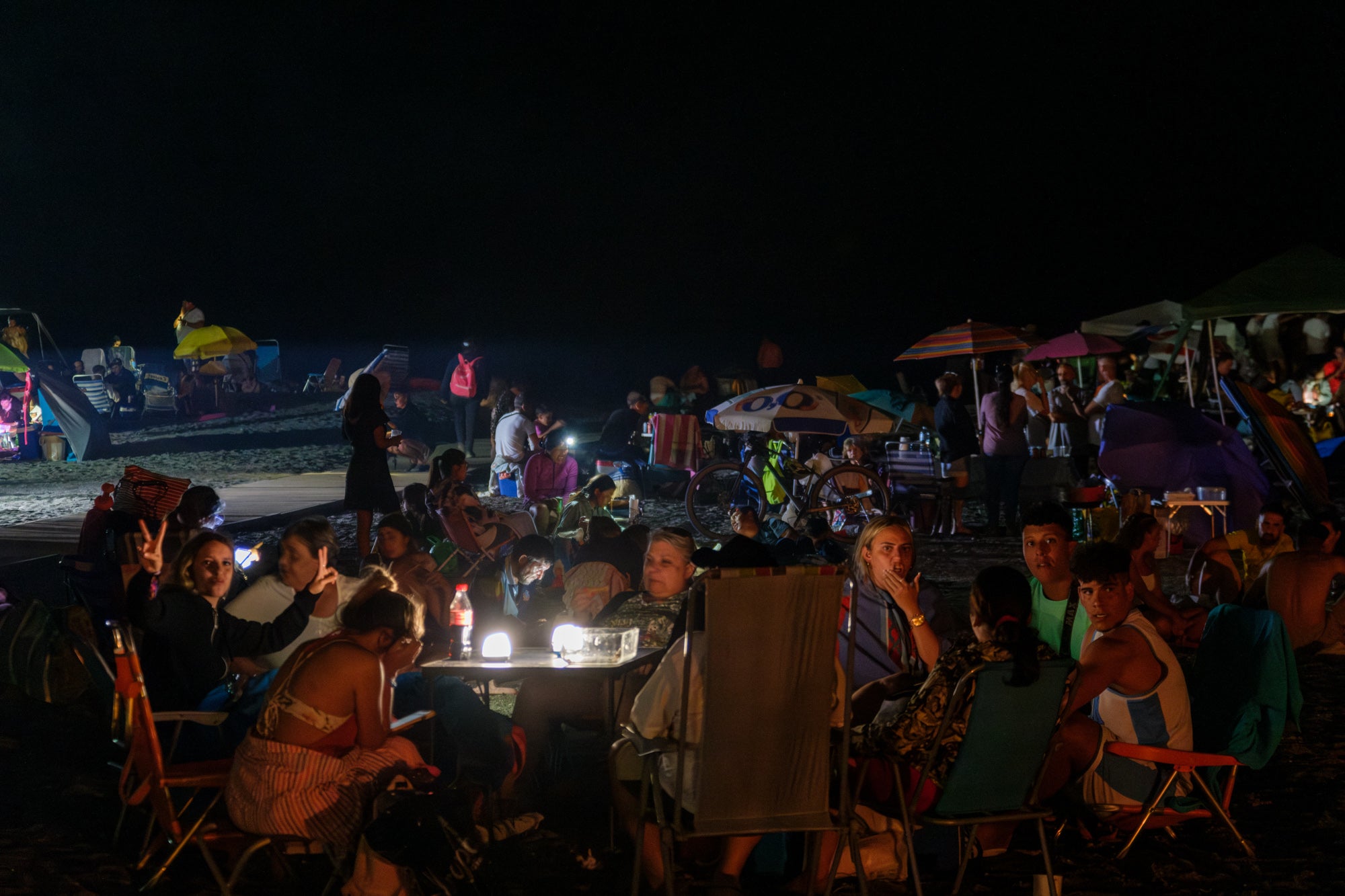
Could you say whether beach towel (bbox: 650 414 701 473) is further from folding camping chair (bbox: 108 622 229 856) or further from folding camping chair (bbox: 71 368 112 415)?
folding camping chair (bbox: 71 368 112 415)

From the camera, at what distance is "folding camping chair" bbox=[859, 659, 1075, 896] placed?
3104 millimetres

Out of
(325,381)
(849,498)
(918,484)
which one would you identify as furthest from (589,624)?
(325,381)

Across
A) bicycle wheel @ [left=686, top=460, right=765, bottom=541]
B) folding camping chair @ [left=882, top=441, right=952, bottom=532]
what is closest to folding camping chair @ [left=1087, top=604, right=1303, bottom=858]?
bicycle wheel @ [left=686, top=460, right=765, bottom=541]

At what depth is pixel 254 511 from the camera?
12.4m

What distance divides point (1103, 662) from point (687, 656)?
4.79 ft

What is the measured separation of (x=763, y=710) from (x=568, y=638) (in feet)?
4.48

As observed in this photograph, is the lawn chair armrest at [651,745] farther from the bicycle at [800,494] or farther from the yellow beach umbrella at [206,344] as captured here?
the yellow beach umbrella at [206,344]

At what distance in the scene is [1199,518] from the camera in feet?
32.8

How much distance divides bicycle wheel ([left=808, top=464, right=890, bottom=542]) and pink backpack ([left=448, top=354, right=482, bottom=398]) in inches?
271

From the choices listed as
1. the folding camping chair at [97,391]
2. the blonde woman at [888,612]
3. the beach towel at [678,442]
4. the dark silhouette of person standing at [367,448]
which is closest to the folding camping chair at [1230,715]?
the blonde woman at [888,612]

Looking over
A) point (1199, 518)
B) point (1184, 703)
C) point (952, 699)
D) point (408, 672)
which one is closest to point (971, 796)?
point (952, 699)

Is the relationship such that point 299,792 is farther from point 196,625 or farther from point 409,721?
point 196,625

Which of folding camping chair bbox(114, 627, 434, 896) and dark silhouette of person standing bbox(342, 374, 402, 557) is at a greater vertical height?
dark silhouette of person standing bbox(342, 374, 402, 557)

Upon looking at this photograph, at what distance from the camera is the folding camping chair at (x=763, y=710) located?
113 inches
